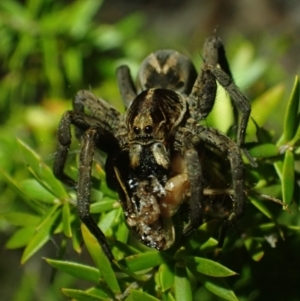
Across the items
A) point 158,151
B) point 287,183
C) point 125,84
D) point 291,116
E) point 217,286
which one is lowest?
point 217,286

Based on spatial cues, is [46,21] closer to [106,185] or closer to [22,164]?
[22,164]

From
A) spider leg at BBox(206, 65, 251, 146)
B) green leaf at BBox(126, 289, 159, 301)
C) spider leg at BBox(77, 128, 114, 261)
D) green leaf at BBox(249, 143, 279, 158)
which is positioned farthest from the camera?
spider leg at BBox(206, 65, 251, 146)

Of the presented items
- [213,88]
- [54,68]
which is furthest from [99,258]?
[54,68]

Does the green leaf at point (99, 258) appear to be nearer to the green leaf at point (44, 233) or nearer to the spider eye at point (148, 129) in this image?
the green leaf at point (44, 233)

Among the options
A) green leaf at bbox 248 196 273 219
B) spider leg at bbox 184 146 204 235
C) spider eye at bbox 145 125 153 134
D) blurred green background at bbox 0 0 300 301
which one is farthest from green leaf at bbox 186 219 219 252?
blurred green background at bbox 0 0 300 301

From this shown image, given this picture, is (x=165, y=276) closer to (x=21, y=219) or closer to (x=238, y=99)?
(x=21, y=219)

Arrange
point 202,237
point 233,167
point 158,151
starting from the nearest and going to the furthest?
point 202,237, point 233,167, point 158,151

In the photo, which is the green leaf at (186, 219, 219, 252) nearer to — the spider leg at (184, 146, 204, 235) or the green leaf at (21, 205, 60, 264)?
the spider leg at (184, 146, 204, 235)

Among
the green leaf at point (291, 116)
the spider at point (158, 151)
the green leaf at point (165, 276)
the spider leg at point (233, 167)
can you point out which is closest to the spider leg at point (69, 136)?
the spider at point (158, 151)
